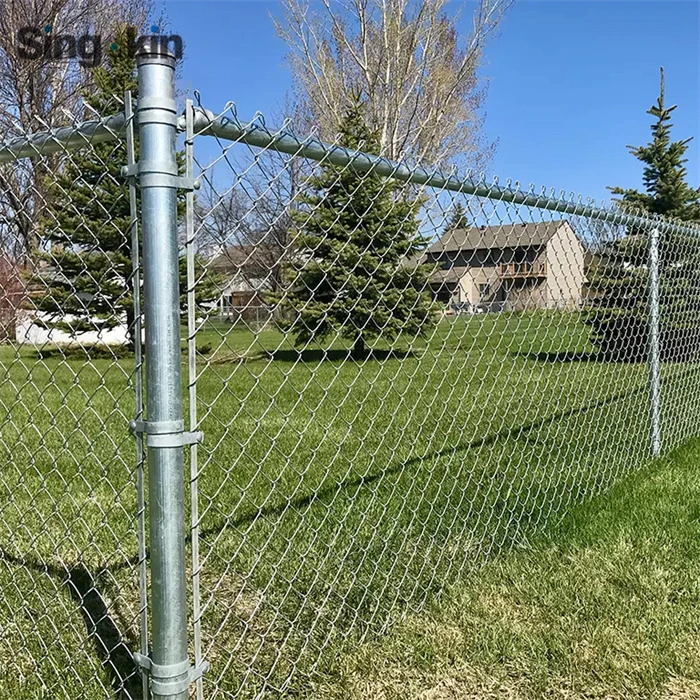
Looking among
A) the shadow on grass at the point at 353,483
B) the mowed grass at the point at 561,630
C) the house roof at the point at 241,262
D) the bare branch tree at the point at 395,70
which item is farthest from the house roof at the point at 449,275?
the bare branch tree at the point at 395,70

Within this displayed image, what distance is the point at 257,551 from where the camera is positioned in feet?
9.34

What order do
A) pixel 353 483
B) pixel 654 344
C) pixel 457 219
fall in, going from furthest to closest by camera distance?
1. pixel 654 344
2. pixel 353 483
3. pixel 457 219

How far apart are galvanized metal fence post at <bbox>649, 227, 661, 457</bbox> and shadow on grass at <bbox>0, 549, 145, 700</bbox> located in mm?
3344

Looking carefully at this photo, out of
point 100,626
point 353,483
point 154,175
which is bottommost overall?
point 100,626

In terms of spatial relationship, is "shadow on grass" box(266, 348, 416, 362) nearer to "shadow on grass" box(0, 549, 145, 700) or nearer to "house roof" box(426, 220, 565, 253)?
"house roof" box(426, 220, 565, 253)

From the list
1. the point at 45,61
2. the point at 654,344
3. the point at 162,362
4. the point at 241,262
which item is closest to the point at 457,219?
the point at 241,262

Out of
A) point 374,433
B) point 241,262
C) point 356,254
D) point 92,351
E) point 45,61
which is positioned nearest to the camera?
point 241,262

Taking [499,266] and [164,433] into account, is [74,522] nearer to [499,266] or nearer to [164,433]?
[164,433]

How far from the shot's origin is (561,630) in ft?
7.18

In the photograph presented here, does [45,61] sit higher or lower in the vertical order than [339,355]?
higher

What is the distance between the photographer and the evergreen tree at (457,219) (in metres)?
2.34

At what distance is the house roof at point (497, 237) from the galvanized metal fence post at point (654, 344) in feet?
4.09

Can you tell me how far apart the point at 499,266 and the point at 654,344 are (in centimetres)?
171

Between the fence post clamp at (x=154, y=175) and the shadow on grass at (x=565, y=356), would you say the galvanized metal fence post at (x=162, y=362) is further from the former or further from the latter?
the shadow on grass at (x=565, y=356)
